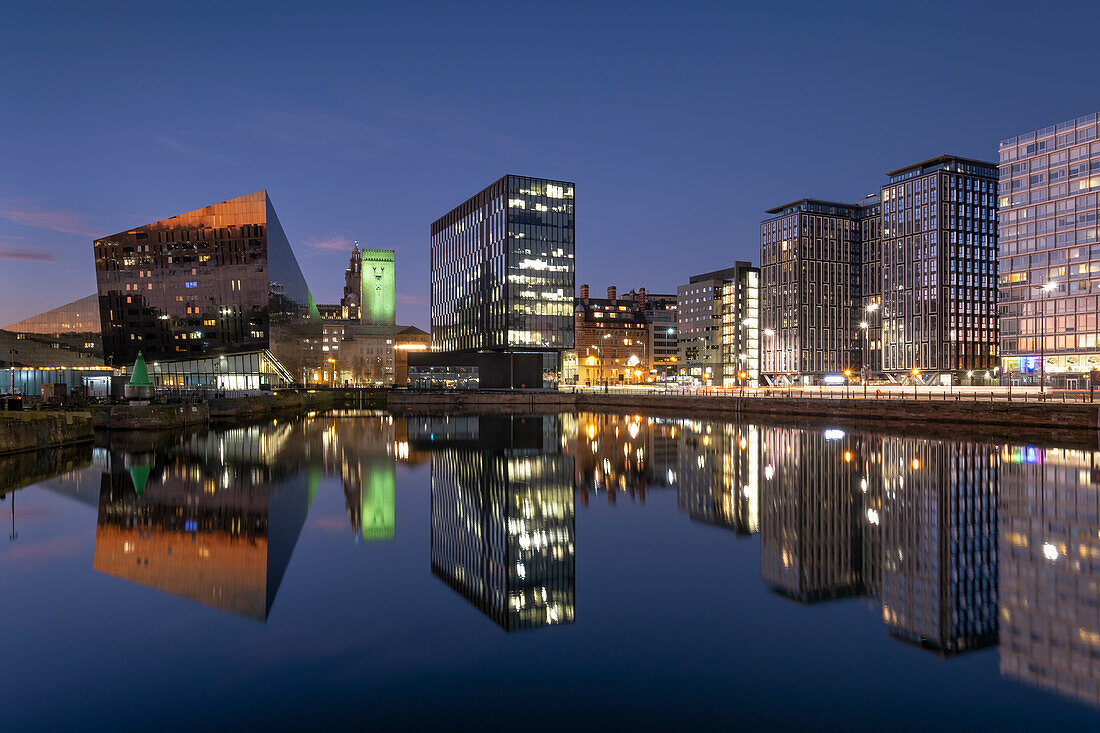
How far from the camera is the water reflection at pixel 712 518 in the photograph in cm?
1379

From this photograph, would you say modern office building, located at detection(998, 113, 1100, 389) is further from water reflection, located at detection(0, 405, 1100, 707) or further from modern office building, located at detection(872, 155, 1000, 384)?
water reflection, located at detection(0, 405, 1100, 707)

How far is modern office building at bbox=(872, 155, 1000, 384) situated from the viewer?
439ft

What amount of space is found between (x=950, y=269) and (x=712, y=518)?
135574mm

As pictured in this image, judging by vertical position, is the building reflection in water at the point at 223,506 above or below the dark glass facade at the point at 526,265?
below

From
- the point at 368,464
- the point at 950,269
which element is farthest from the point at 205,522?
the point at 950,269

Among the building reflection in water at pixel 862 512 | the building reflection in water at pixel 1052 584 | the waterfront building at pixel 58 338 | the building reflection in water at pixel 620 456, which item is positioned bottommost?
the building reflection in water at pixel 620 456

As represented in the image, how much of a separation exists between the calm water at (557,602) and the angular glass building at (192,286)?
62.3 metres

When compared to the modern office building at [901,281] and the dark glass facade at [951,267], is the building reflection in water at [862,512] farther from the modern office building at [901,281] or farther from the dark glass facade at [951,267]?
the dark glass facade at [951,267]

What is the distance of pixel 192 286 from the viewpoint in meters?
90.4

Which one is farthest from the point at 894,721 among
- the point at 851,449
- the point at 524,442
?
the point at 524,442

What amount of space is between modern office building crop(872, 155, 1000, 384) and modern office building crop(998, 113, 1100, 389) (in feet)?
74.5

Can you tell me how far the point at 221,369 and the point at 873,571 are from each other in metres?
88.3

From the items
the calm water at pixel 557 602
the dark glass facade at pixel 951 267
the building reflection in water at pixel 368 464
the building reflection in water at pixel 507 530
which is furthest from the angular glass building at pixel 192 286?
the dark glass facade at pixel 951 267

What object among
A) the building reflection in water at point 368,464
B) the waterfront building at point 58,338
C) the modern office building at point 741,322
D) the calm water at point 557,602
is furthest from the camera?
the modern office building at point 741,322
